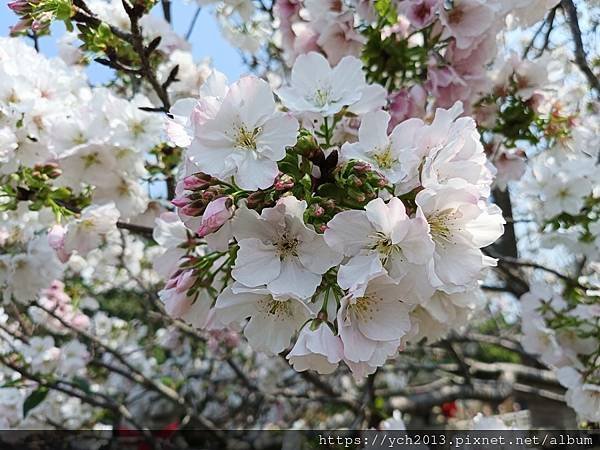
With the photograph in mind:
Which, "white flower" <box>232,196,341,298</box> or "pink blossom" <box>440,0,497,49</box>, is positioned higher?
"pink blossom" <box>440,0,497,49</box>

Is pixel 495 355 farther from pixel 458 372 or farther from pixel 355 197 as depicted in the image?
pixel 355 197

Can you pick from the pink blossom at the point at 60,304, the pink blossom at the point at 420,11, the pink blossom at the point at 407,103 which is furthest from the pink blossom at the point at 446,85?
the pink blossom at the point at 60,304

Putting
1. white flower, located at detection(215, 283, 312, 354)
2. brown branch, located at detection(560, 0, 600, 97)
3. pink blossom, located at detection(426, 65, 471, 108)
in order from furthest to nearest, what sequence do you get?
brown branch, located at detection(560, 0, 600, 97), pink blossom, located at detection(426, 65, 471, 108), white flower, located at detection(215, 283, 312, 354)

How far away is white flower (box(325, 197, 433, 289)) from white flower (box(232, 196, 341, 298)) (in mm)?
44

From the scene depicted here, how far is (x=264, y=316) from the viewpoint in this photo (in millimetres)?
1015

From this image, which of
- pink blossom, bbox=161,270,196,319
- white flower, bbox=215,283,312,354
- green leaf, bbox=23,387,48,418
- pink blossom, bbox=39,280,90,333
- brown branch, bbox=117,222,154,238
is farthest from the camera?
pink blossom, bbox=39,280,90,333

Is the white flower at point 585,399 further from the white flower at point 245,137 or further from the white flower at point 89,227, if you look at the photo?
the white flower at point 89,227

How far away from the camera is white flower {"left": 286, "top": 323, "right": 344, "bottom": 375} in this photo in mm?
896

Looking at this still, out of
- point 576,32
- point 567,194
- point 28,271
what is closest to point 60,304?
point 28,271

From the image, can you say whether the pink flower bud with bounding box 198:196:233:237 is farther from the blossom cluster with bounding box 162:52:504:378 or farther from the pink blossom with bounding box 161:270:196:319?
the pink blossom with bounding box 161:270:196:319

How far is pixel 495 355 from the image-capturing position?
8844mm

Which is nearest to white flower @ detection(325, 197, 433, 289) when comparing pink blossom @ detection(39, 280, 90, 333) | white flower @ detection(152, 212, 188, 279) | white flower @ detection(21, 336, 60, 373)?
white flower @ detection(152, 212, 188, 279)

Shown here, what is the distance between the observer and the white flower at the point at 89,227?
1.58 meters

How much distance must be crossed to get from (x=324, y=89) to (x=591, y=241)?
1.28 metres
